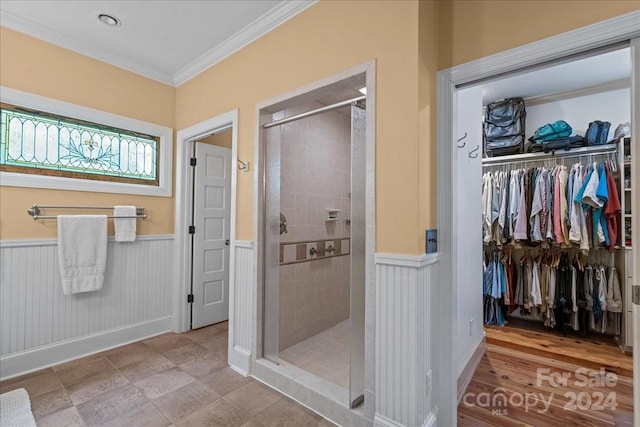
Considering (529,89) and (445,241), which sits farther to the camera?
(529,89)

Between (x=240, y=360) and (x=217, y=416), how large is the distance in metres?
0.56

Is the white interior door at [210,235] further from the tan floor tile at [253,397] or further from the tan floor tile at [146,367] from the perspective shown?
the tan floor tile at [253,397]

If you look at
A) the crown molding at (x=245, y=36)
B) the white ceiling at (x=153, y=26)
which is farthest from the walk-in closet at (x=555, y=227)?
the white ceiling at (x=153, y=26)

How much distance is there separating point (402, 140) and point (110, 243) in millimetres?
2846

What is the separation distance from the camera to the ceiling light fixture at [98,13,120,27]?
2.25 meters

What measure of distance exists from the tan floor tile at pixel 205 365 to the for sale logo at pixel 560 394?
1910 millimetres

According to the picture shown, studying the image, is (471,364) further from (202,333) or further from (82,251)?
(82,251)

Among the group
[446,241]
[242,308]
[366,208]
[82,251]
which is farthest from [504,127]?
[82,251]

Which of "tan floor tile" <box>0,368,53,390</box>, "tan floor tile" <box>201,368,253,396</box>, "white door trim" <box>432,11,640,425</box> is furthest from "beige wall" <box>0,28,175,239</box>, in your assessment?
"white door trim" <box>432,11,640,425</box>

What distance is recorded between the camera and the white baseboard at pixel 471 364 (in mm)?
2117

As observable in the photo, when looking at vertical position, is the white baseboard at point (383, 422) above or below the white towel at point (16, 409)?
above

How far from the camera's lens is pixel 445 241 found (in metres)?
1.69

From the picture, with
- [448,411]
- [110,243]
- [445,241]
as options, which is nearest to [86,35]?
[110,243]

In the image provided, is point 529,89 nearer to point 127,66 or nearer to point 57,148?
point 127,66
